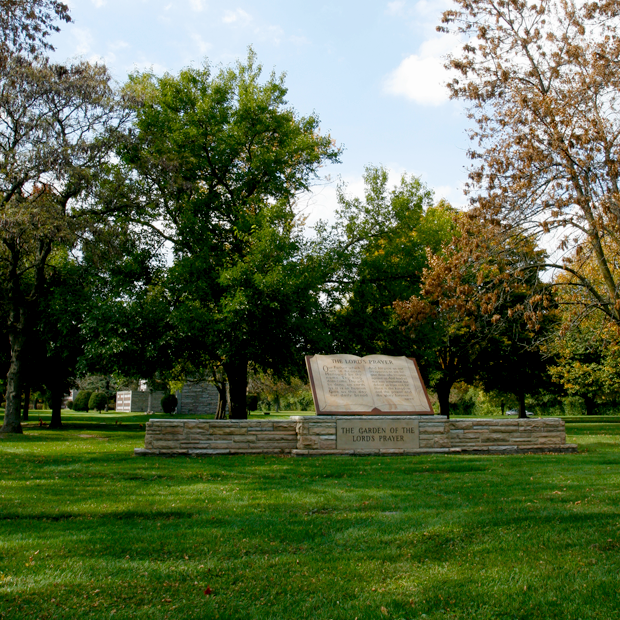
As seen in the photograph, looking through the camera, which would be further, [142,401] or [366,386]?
[142,401]

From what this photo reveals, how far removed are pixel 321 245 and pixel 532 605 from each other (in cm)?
1791

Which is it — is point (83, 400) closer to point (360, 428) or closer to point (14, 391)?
point (14, 391)

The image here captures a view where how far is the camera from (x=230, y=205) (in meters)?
21.9

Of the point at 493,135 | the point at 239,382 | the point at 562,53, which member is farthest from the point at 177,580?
the point at 239,382

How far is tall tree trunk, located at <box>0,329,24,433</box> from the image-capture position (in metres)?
20.1

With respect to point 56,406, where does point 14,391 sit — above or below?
above

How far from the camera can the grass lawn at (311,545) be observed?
3.98m

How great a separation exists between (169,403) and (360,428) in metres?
33.8

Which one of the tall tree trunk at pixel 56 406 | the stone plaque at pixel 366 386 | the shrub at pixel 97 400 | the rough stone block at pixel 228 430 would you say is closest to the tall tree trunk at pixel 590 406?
the shrub at pixel 97 400

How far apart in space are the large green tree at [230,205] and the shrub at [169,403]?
2403cm

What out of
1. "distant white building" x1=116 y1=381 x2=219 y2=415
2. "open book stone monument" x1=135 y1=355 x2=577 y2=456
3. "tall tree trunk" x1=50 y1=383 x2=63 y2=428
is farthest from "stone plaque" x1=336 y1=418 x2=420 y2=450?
"distant white building" x1=116 y1=381 x2=219 y2=415

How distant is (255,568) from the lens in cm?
470

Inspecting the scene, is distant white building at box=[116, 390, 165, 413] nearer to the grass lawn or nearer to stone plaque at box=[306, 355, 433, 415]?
stone plaque at box=[306, 355, 433, 415]

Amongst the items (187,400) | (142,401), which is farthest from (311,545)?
(142,401)
